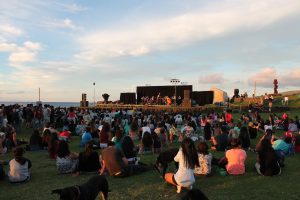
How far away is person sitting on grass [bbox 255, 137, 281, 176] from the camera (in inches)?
303

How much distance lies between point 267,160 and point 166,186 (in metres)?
2.51

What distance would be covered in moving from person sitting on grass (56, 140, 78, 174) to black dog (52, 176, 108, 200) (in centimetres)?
303

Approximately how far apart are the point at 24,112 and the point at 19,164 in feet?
45.6

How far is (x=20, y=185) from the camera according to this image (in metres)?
7.90

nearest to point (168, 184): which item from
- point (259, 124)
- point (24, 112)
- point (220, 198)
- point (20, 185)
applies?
point (220, 198)

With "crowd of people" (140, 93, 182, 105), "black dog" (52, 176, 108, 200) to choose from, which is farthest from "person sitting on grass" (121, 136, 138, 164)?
"crowd of people" (140, 93, 182, 105)

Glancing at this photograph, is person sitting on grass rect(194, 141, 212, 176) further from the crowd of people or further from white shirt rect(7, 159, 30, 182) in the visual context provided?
the crowd of people

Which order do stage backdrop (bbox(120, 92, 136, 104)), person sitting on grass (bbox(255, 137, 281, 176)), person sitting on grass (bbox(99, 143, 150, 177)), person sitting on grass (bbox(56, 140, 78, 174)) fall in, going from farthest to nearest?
stage backdrop (bbox(120, 92, 136, 104)) → person sitting on grass (bbox(56, 140, 78, 174)) → person sitting on grass (bbox(99, 143, 150, 177)) → person sitting on grass (bbox(255, 137, 281, 176))

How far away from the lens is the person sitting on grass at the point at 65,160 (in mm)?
8586

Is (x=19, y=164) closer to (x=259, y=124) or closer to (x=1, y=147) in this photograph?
(x=1, y=147)

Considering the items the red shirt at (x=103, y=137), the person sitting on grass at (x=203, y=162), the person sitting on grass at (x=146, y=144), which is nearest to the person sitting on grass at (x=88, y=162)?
the person sitting on grass at (x=203, y=162)

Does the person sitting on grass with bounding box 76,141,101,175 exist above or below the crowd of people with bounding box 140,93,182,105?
below

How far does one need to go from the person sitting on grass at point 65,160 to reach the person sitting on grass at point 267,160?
4636mm

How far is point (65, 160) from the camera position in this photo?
861cm
